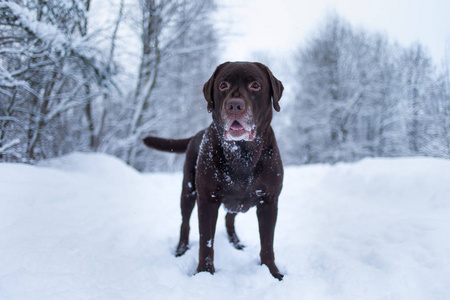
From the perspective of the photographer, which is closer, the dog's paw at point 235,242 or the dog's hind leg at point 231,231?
the dog's paw at point 235,242

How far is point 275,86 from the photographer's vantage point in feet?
6.81

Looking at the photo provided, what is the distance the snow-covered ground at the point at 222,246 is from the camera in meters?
1.72

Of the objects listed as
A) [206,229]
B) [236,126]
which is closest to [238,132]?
[236,126]

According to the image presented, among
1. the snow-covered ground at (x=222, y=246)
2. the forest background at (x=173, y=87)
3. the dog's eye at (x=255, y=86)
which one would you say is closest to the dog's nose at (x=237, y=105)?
the dog's eye at (x=255, y=86)

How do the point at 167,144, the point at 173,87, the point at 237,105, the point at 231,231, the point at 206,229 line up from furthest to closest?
the point at 173,87, the point at 167,144, the point at 231,231, the point at 206,229, the point at 237,105

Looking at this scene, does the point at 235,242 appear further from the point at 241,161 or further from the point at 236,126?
the point at 236,126

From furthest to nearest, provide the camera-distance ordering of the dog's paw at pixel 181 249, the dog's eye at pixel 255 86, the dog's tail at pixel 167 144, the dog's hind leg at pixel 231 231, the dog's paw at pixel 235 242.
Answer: the dog's tail at pixel 167 144, the dog's hind leg at pixel 231 231, the dog's paw at pixel 235 242, the dog's paw at pixel 181 249, the dog's eye at pixel 255 86

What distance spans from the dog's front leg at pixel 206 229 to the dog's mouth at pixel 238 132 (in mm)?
505

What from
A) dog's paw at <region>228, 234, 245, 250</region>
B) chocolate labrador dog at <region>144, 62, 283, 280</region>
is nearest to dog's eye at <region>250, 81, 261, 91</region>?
chocolate labrador dog at <region>144, 62, 283, 280</region>

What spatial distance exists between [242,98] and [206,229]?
0.98 metres

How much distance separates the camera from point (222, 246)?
2.67m

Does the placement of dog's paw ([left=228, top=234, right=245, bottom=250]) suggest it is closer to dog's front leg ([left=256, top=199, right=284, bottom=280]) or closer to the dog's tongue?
dog's front leg ([left=256, top=199, right=284, bottom=280])

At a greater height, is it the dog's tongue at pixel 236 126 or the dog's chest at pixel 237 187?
the dog's tongue at pixel 236 126

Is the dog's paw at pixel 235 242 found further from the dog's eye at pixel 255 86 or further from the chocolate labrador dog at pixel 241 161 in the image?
the dog's eye at pixel 255 86
